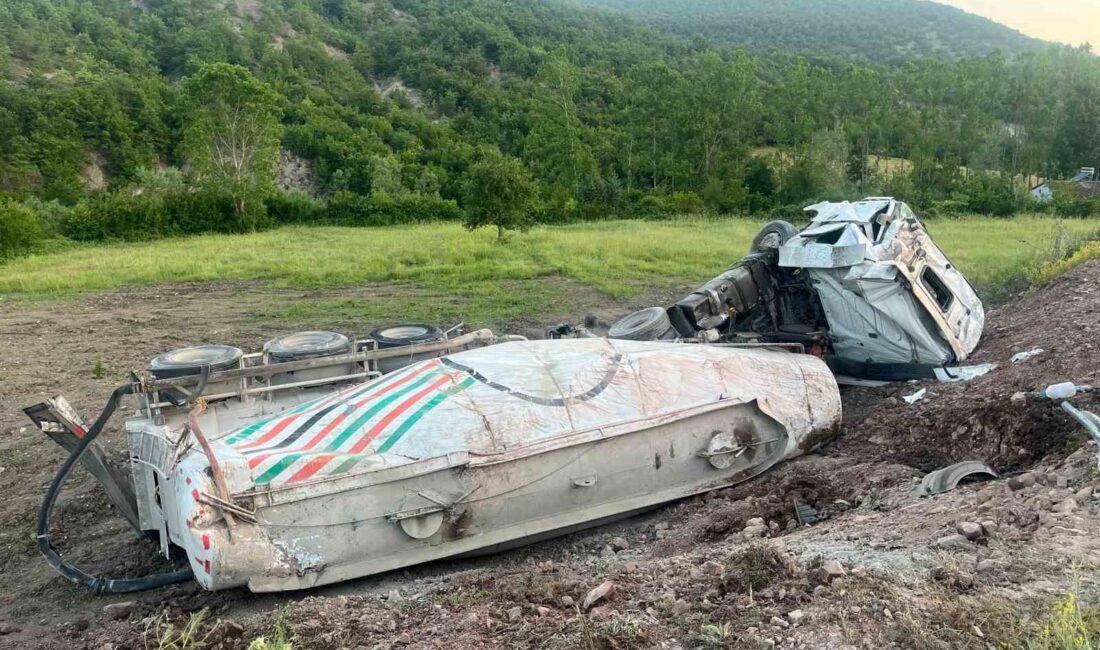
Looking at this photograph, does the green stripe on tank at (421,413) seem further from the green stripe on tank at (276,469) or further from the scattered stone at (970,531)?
the scattered stone at (970,531)

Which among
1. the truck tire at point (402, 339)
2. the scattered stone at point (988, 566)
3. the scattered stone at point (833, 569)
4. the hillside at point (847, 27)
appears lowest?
the truck tire at point (402, 339)

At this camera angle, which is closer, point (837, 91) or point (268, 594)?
point (268, 594)

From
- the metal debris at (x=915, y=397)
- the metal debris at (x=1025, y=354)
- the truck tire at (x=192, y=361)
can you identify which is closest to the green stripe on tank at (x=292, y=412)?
the truck tire at (x=192, y=361)

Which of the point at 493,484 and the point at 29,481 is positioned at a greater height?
the point at 493,484

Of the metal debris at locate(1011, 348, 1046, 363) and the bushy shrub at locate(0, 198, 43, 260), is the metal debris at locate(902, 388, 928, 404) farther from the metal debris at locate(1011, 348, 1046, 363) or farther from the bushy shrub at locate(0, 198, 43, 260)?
the bushy shrub at locate(0, 198, 43, 260)

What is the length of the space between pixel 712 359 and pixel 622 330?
71.5 inches

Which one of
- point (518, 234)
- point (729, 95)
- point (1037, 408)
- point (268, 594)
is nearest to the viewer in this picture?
point (268, 594)

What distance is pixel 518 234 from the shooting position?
25391mm

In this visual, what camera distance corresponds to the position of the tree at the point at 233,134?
101ft

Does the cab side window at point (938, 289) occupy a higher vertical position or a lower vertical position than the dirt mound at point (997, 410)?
higher

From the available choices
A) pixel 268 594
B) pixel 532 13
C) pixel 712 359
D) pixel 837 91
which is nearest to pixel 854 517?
pixel 712 359

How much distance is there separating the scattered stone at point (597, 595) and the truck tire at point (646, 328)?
161 inches

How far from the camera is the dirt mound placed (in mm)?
5734

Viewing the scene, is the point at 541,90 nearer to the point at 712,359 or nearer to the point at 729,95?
the point at 729,95
